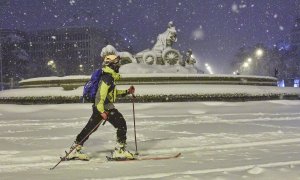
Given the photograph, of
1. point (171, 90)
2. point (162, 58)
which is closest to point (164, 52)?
point (162, 58)

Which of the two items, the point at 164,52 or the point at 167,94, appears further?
the point at 164,52

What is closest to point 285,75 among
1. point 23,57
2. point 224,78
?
point 23,57

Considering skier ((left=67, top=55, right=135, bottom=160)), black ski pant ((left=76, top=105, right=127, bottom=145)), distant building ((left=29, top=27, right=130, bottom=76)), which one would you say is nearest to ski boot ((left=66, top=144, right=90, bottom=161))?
skier ((left=67, top=55, right=135, bottom=160))

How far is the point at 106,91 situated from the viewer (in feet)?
19.4

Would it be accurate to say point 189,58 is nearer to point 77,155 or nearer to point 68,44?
point 77,155

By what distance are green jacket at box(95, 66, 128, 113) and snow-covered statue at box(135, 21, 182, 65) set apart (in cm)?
1967

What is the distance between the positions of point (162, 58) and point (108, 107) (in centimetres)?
1987

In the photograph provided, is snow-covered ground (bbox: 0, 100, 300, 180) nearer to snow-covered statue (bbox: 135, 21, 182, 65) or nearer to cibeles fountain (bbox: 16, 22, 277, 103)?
cibeles fountain (bbox: 16, 22, 277, 103)

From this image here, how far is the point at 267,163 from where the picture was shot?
18.7ft

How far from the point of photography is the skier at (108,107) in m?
5.90

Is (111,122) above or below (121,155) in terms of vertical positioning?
above

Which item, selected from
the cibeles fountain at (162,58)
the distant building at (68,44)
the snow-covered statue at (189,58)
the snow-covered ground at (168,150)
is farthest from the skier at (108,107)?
the distant building at (68,44)

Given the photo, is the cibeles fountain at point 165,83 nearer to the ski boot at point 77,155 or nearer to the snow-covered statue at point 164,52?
the snow-covered statue at point 164,52

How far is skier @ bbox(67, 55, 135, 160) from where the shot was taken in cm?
590
